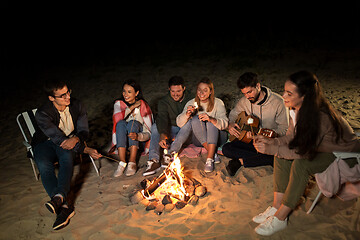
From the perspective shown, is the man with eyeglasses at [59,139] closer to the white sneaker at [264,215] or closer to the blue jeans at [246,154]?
the blue jeans at [246,154]

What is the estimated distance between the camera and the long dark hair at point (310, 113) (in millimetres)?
2445

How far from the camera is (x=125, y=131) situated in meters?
4.16

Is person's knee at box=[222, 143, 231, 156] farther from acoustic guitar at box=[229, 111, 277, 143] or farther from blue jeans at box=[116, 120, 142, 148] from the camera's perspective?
blue jeans at box=[116, 120, 142, 148]

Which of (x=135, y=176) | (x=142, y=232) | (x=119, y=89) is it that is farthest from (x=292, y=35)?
(x=142, y=232)

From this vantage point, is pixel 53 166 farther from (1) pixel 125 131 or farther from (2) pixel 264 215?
(2) pixel 264 215

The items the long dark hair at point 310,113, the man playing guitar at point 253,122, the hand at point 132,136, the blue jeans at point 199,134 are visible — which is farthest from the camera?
the hand at point 132,136

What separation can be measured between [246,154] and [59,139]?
8.63 feet

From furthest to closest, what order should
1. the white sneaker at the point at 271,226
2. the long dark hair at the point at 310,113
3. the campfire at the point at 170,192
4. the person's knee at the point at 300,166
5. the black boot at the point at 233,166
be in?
the black boot at the point at 233,166 → the campfire at the point at 170,192 → the white sneaker at the point at 271,226 → the person's knee at the point at 300,166 → the long dark hair at the point at 310,113

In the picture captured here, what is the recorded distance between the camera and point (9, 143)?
5418 millimetres

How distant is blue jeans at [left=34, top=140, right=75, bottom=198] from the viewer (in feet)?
10.8

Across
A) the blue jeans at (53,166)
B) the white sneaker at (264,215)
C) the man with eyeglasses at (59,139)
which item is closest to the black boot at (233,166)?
the white sneaker at (264,215)

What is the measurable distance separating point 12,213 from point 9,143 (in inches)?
99.6

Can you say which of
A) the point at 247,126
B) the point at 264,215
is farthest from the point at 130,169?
the point at 264,215

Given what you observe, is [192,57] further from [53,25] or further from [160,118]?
[53,25]
